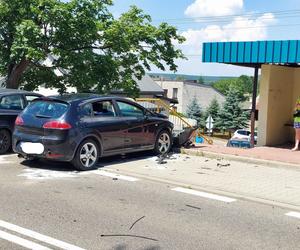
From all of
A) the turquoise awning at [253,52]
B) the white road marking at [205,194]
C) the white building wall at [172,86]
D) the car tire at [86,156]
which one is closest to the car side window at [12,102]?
the car tire at [86,156]

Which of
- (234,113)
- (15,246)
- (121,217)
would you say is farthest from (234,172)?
(234,113)

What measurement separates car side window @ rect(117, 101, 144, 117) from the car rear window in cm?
157

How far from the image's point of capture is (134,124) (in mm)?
11273

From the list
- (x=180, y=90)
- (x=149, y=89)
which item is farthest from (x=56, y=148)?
(x=180, y=90)

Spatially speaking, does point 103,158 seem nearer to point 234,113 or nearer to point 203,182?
point 203,182

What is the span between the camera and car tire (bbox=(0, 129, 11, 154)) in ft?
38.4

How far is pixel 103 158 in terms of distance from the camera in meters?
11.5

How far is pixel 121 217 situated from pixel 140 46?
1581 centimetres

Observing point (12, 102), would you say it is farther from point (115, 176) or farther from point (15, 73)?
point (15, 73)

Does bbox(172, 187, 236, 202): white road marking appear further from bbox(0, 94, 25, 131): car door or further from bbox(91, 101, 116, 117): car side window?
bbox(0, 94, 25, 131): car door

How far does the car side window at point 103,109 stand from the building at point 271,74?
3.88 meters

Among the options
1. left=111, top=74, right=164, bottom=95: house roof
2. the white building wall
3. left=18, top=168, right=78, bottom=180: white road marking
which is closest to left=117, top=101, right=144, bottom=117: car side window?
left=18, top=168, right=78, bottom=180: white road marking

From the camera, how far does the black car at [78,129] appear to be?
31.9 feet

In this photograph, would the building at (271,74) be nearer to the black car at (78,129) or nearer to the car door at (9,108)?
the black car at (78,129)
